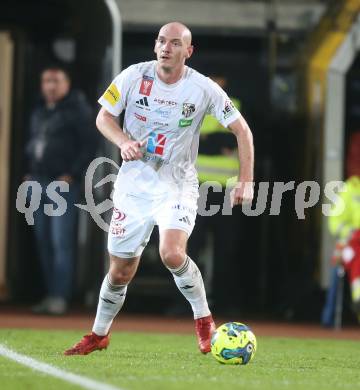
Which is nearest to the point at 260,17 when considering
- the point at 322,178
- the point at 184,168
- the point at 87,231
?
the point at 322,178

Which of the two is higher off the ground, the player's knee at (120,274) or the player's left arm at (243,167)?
the player's left arm at (243,167)

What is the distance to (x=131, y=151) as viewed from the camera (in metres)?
8.58

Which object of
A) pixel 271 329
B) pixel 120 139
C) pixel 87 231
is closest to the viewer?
pixel 120 139

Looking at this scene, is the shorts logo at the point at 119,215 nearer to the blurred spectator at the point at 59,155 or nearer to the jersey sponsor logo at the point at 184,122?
the jersey sponsor logo at the point at 184,122

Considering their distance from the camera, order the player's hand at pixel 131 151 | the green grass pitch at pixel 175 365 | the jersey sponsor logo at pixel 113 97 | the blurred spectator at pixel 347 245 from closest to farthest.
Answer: the green grass pitch at pixel 175 365
the player's hand at pixel 131 151
the jersey sponsor logo at pixel 113 97
the blurred spectator at pixel 347 245

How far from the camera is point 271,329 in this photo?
13.6 m

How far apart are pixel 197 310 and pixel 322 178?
6088mm

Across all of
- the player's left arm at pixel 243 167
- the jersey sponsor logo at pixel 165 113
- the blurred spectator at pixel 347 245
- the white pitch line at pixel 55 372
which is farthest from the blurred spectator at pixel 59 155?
the player's left arm at pixel 243 167

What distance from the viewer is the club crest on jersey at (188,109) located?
9.11 meters

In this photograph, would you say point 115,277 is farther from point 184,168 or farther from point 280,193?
point 280,193

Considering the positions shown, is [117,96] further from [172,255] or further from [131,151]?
[172,255]

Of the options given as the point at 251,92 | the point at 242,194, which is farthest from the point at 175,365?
the point at 251,92

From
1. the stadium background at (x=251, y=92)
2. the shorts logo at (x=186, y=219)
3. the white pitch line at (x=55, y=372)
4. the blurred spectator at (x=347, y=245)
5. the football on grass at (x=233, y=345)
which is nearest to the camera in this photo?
the white pitch line at (x=55, y=372)

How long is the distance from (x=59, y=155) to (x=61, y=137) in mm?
187
